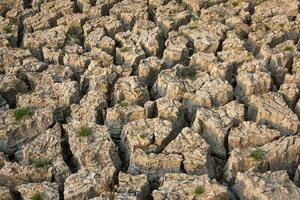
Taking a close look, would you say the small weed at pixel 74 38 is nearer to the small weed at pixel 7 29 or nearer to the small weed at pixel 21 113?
the small weed at pixel 7 29

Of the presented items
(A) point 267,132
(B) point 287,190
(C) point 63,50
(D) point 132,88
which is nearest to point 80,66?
(C) point 63,50

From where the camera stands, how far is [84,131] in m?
9.66

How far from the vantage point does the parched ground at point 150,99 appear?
8773mm

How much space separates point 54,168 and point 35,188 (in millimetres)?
646

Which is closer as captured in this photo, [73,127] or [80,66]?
[73,127]

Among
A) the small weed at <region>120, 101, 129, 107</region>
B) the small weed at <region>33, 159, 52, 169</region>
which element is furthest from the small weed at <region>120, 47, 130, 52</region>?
the small weed at <region>33, 159, 52, 169</region>

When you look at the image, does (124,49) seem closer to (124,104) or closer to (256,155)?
(124,104)

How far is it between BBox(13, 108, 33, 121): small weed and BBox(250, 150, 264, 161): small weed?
14.2ft

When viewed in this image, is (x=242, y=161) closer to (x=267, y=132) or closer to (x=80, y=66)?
(x=267, y=132)

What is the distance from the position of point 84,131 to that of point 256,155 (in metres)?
3.17

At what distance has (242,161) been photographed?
9.06 meters

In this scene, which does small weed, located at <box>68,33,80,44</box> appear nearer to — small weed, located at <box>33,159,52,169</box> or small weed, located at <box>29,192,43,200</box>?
small weed, located at <box>33,159,52,169</box>

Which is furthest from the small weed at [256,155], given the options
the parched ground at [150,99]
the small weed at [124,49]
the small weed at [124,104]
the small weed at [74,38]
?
the small weed at [74,38]

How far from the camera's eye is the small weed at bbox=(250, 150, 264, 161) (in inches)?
358
